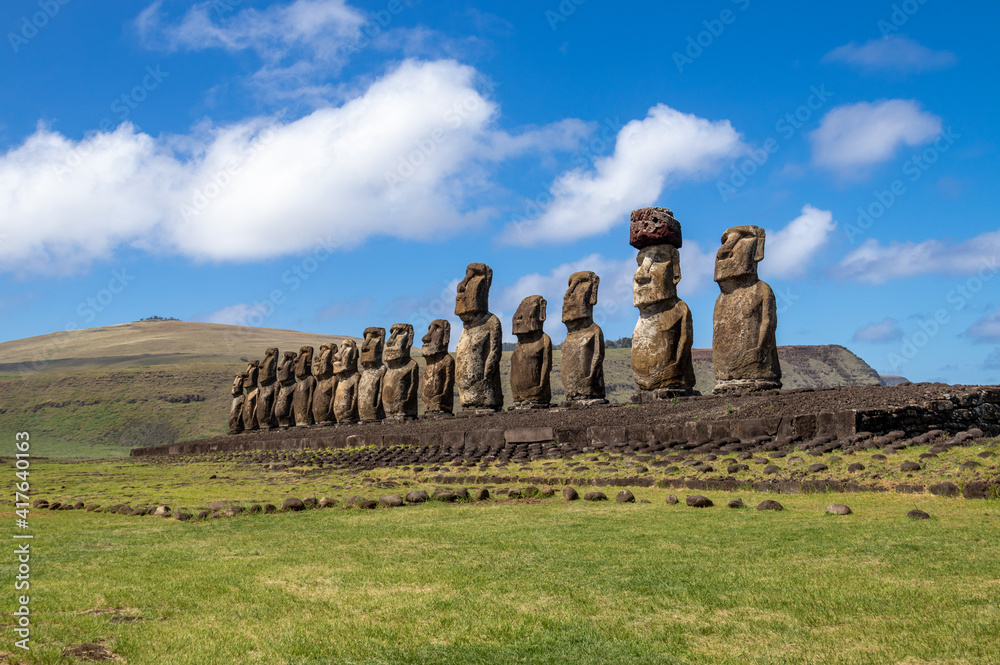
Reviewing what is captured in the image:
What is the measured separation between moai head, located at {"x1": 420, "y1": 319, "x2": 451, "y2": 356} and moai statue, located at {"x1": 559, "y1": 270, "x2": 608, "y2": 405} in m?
5.70

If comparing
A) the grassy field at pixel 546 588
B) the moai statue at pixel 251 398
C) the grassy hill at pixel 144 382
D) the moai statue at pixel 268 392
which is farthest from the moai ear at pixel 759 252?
the moai statue at pixel 251 398

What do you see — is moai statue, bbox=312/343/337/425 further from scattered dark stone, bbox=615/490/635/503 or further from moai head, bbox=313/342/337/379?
scattered dark stone, bbox=615/490/635/503

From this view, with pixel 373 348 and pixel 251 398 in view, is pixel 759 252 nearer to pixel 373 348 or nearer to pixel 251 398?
pixel 373 348

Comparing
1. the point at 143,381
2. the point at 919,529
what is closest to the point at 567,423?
the point at 919,529

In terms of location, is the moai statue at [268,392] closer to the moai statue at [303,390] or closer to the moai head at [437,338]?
the moai statue at [303,390]

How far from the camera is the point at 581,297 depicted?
20.1 m

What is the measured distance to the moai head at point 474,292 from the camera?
2327cm

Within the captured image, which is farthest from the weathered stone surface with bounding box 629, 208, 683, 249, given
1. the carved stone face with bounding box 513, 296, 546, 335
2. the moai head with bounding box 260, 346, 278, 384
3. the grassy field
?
the moai head with bounding box 260, 346, 278, 384

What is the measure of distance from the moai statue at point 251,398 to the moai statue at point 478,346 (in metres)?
14.5

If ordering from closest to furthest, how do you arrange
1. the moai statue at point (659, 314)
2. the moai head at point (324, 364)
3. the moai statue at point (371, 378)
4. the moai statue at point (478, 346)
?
the moai statue at point (659, 314) < the moai statue at point (478, 346) < the moai statue at point (371, 378) < the moai head at point (324, 364)

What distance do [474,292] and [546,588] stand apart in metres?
18.6

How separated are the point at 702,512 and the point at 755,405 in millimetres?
6378

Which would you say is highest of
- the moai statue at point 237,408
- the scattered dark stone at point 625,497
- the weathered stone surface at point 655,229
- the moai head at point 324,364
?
the weathered stone surface at point 655,229

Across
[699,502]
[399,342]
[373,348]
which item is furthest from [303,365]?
[699,502]
